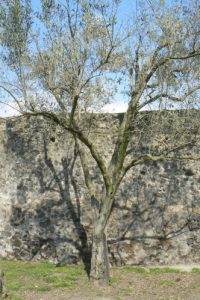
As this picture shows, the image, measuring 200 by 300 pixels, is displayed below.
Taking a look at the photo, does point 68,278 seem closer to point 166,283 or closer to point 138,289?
point 138,289

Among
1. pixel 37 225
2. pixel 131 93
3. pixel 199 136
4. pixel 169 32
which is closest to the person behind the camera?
pixel 169 32

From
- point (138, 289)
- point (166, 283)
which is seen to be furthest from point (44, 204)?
point (166, 283)

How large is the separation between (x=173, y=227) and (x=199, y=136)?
2641mm

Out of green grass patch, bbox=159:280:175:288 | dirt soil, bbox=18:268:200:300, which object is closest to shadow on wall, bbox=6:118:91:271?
dirt soil, bbox=18:268:200:300

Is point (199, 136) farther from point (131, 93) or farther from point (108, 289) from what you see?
point (108, 289)

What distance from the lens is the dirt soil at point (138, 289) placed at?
411 inches

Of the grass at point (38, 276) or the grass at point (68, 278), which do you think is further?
the grass at point (38, 276)

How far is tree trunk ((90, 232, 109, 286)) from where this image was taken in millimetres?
A: 11289

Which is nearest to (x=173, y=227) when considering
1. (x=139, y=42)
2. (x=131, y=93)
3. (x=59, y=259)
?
(x=59, y=259)

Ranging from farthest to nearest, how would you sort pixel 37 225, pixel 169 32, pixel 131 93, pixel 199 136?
pixel 37 225, pixel 199 136, pixel 131 93, pixel 169 32

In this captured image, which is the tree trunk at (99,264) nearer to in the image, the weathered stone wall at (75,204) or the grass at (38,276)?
the grass at (38,276)

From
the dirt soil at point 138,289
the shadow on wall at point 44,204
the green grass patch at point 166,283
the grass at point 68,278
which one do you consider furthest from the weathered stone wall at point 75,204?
the green grass patch at point 166,283

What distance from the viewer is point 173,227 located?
1316 centimetres

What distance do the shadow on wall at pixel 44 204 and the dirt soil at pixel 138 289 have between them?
6.50 feet
